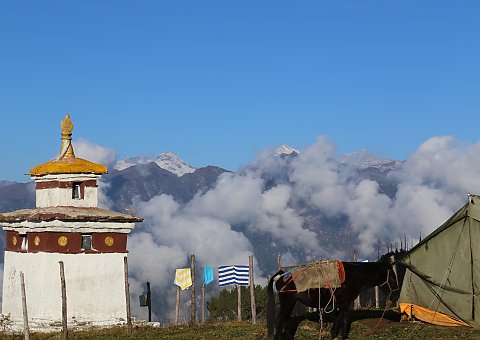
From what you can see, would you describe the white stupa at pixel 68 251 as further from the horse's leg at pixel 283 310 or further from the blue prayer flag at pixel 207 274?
the horse's leg at pixel 283 310

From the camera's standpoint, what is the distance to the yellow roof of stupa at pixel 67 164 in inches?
1610

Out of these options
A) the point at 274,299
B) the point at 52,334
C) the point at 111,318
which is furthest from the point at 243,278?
the point at 274,299

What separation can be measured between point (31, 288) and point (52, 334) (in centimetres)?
311

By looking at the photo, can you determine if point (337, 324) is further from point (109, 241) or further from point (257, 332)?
point (109, 241)

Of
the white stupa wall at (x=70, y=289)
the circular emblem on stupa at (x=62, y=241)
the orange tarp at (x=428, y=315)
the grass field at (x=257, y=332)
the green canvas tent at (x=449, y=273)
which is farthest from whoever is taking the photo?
the circular emblem on stupa at (x=62, y=241)

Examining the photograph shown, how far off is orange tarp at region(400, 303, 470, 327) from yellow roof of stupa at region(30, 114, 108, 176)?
60.5ft

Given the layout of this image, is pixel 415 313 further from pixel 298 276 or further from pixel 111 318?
pixel 111 318

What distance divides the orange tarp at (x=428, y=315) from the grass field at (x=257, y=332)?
0.36 meters

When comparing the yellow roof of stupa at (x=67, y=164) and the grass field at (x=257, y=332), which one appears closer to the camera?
the grass field at (x=257, y=332)

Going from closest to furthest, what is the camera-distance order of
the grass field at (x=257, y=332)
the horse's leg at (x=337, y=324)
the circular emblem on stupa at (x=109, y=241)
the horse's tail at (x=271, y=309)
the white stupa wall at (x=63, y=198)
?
the horse's leg at (x=337, y=324) < the horse's tail at (x=271, y=309) < the grass field at (x=257, y=332) < the circular emblem on stupa at (x=109, y=241) < the white stupa wall at (x=63, y=198)

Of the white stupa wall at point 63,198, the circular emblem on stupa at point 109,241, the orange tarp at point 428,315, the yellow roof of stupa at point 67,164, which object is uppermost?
the yellow roof of stupa at point 67,164

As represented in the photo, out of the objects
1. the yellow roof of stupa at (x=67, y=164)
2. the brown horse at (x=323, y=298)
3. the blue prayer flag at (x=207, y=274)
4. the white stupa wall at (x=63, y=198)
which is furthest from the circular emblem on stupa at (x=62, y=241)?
the brown horse at (x=323, y=298)

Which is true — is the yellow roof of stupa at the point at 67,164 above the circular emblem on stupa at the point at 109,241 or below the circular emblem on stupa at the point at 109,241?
above

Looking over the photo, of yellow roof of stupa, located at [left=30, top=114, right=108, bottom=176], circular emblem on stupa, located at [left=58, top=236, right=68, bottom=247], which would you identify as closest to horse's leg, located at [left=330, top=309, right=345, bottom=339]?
circular emblem on stupa, located at [left=58, top=236, right=68, bottom=247]
